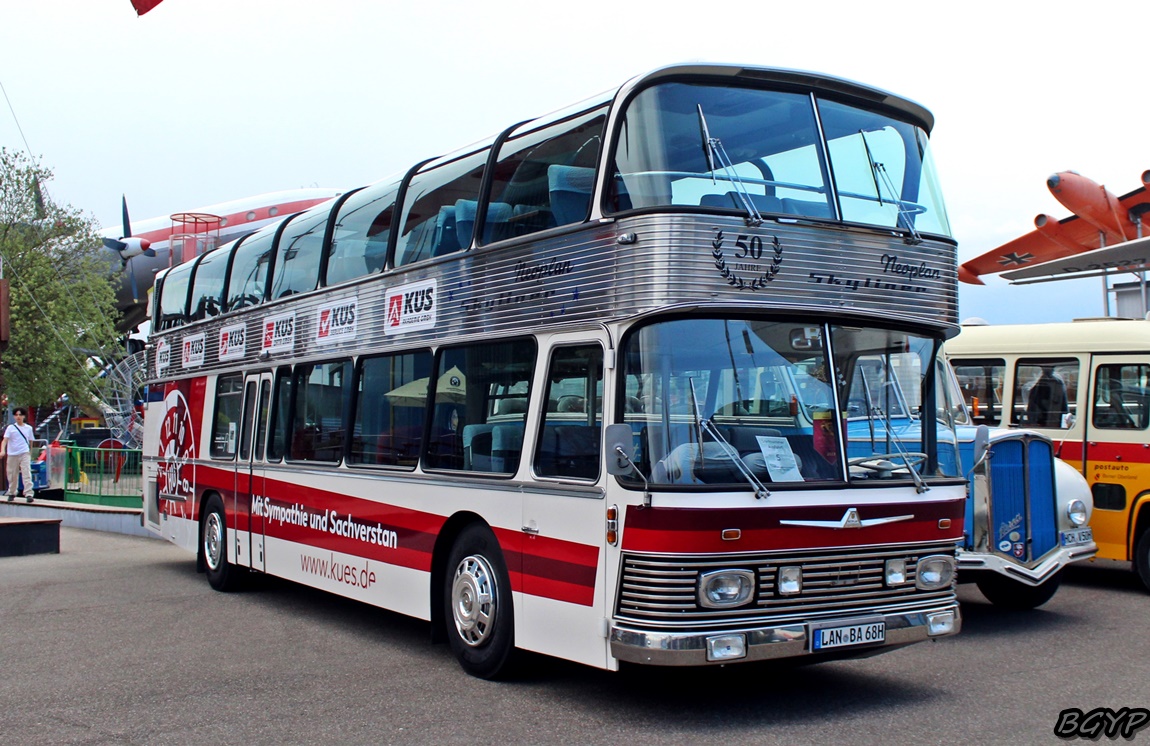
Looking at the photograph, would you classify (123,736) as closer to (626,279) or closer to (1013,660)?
(626,279)

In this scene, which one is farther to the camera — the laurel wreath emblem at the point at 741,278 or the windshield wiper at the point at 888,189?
the windshield wiper at the point at 888,189

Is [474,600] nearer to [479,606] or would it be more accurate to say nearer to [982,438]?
[479,606]

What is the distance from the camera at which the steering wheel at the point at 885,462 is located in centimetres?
722

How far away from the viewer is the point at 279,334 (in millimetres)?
12336

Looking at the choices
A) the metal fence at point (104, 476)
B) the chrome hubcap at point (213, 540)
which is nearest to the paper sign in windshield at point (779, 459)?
the chrome hubcap at point (213, 540)

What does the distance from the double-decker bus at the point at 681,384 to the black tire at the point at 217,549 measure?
4.23m

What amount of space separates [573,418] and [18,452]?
19877 mm

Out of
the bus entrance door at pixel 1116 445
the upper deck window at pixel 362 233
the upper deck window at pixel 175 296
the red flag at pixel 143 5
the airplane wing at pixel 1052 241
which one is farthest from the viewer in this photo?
the airplane wing at pixel 1052 241

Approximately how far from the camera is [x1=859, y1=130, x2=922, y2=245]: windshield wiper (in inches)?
304

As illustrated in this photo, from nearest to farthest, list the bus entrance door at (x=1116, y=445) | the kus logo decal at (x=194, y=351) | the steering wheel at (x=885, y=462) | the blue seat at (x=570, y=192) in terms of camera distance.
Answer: the steering wheel at (x=885, y=462) → the blue seat at (x=570, y=192) → the bus entrance door at (x=1116, y=445) → the kus logo decal at (x=194, y=351)

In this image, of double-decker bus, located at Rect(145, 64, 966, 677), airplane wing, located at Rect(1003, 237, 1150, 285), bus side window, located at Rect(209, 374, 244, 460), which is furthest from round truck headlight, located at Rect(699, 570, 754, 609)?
airplane wing, located at Rect(1003, 237, 1150, 285)

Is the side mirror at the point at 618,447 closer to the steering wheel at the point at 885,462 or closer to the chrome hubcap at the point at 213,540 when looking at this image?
the steering wheel at the point at 885,462

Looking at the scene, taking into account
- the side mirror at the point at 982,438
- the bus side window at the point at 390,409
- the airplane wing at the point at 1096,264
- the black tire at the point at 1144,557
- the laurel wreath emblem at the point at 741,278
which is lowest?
the black tire at the point at 1144,557

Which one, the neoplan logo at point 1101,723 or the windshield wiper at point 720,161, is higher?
the windshield wiper at point 720,161
